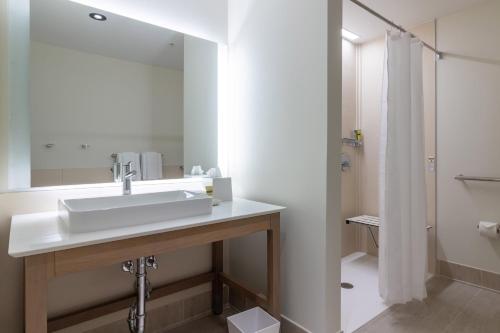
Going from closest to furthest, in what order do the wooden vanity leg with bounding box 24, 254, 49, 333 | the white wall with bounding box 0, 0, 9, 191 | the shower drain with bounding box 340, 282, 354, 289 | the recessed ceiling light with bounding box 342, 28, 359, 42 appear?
the wooden vanity leg with bounding box 24, 254, 49, 333 → the white wall with bounding box 0, 0, 9, 191 → the shower drain with bounding box 340, 282, 354, 289 → the recessed ceiling light with bounding box 342, 28, 359, 42

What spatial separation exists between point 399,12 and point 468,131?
1.12 metres

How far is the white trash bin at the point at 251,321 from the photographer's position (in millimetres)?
1544

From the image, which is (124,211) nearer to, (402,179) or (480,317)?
(402,179)

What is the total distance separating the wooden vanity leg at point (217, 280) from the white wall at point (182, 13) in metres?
1.50

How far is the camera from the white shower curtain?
196 centimetres

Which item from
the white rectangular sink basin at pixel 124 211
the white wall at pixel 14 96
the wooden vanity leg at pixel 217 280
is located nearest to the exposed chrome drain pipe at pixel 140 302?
the white rectangular sink basin at pixel 124 211

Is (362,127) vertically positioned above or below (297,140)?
above

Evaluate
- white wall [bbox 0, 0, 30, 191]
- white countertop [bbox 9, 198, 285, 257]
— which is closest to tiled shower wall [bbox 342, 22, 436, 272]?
white countertop [bbox 9, 198, 285, 257]

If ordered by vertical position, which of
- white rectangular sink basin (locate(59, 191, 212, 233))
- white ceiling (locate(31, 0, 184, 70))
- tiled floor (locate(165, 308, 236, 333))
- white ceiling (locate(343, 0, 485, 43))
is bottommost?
tiled floor (locate(165, 308, 236, 333))

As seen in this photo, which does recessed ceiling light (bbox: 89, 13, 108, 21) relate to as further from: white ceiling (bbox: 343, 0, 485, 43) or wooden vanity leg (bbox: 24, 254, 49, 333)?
white ceiling (bbox: 343, 0, 485, 43)

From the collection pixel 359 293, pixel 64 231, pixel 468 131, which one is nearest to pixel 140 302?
pixel 64 231

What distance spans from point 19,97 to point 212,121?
112cm

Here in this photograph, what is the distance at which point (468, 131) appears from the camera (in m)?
2.33

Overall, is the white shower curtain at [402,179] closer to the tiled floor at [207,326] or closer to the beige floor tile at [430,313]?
the beige floor tile at [430,313]
